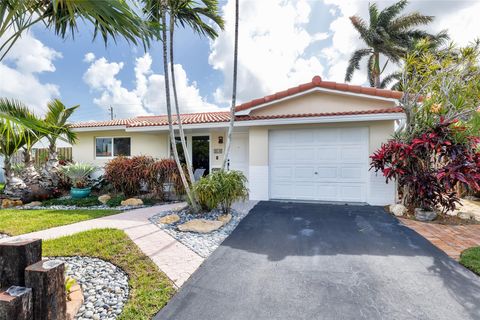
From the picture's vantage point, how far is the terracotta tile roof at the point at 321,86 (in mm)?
9166

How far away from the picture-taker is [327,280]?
3695 millimetres

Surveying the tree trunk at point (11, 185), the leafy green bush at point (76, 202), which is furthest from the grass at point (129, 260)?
the tree trunk at point (11, 185)

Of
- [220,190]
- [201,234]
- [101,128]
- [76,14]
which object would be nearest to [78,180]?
[101,128]

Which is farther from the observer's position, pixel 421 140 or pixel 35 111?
pixel 35 111

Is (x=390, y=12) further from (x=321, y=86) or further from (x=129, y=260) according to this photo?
(x=129, y=260)

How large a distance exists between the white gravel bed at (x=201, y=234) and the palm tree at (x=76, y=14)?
4194 millimetres

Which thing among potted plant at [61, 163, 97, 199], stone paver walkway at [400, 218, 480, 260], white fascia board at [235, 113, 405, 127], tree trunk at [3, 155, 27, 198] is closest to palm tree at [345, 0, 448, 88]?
white fascia board at [235, 113, 405, 127]

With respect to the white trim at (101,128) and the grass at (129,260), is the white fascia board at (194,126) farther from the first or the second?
the grass at (129,260)

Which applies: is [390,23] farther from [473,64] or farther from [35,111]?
[35,111]

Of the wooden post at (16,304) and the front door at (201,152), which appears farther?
the front door at (201,152)

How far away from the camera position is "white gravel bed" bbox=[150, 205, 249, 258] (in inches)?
198

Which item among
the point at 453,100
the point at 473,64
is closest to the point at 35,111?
the point at 453,100

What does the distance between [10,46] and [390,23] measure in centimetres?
2708

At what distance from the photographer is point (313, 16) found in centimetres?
1057
